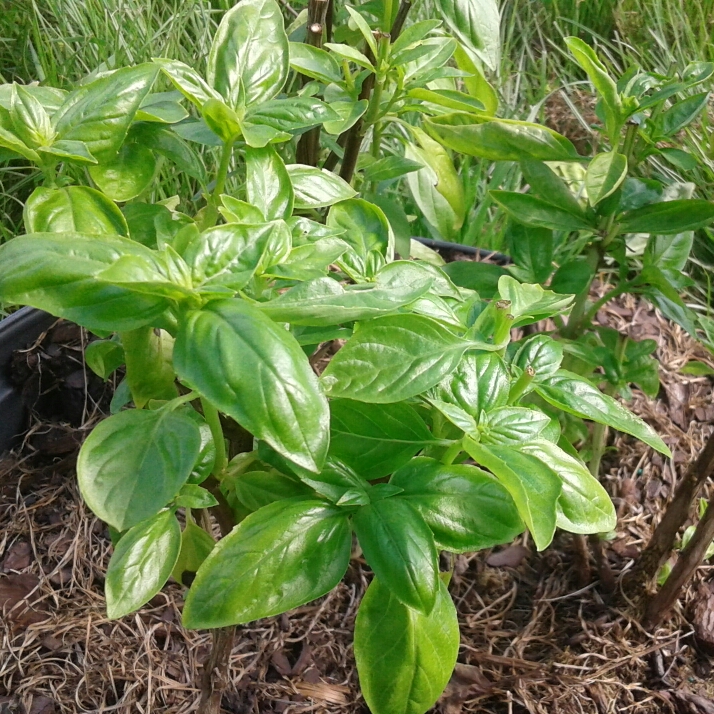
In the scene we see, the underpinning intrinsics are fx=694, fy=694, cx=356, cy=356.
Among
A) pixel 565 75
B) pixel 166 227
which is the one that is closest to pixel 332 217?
pixel 166 227

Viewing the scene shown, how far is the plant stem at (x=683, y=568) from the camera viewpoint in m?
0.97

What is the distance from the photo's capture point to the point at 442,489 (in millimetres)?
585

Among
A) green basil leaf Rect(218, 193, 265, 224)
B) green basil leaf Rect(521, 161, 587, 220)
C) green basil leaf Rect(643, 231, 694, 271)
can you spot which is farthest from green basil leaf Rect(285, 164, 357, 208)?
green basil leaf Rect(643, 231, 694, 271)

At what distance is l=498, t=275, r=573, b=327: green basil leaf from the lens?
62 cm

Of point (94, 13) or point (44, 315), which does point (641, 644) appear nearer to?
point (44, 315)

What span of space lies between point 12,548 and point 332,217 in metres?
0.82

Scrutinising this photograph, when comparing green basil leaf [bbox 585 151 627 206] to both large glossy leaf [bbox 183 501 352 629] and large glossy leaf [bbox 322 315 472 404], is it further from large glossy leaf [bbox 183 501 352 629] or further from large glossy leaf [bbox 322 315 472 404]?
large glossy leaf [bbox 183 501 352 629]

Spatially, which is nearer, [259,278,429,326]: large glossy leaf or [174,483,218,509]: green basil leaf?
[259,278,429,326]: large glossy leaf

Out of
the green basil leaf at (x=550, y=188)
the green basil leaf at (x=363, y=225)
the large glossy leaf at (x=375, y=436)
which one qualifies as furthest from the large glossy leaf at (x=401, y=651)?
the green basil leaf at (x=550, y=188)

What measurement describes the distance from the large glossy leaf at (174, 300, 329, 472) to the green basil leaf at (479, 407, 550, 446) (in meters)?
0.17

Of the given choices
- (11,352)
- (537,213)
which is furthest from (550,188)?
(11,352)

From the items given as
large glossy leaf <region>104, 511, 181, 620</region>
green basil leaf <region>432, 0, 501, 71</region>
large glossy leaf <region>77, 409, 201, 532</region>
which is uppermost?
green basil leaf <region>432, 0, 501, 71</region>

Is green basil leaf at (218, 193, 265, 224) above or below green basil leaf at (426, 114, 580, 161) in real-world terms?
above

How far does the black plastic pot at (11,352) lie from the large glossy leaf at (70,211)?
27.0 inches
